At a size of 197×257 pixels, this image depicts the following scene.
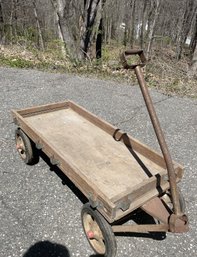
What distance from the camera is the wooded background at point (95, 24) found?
11.6m

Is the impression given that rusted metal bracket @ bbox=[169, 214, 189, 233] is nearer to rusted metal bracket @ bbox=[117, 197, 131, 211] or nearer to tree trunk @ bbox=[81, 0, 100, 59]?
rusted metal bracket @ bbox=[117, 197, 131, 211]

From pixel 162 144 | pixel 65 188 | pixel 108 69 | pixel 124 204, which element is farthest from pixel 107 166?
pixel 108 69

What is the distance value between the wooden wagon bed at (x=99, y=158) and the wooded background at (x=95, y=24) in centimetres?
651

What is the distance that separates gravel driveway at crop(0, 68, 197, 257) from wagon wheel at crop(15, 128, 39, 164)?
0.12 meters

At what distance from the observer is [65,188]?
4.07 metres

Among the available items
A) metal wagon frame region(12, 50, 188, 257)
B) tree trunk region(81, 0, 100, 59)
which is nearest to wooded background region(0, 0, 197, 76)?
tree trunk region(81, 0, 100, 59)

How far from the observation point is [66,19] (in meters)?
11.5

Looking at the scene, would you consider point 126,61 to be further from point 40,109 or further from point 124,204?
point 40,109

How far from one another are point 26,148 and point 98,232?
1.92 metres

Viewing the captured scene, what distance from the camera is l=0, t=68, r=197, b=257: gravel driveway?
126 inches

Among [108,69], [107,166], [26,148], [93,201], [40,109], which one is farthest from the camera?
[108,69]

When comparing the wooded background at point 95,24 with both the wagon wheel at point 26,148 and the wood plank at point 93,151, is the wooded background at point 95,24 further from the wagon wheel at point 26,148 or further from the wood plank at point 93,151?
the wagon wheel at point 26,148

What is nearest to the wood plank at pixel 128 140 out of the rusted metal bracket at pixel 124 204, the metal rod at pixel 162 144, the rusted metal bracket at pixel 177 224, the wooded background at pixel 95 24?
the metal rod at pixel 162 144

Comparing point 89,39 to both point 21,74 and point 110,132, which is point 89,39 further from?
point 110,132
